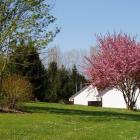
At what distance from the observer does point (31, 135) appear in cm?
1691

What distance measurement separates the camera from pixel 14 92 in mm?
29938

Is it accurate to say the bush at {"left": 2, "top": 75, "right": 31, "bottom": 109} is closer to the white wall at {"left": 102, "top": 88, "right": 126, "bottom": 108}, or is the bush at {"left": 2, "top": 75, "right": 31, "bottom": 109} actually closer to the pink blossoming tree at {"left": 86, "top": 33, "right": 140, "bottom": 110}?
the pink blossoming tree at {"left": 86, "top": 33, "right": 140, "bottom": 110}

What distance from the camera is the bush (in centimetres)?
3000

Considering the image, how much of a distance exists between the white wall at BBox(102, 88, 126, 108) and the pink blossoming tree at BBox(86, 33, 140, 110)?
11.7 metres

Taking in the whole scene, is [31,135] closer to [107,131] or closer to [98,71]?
[107,131]

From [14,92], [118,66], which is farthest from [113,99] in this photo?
[14,92]

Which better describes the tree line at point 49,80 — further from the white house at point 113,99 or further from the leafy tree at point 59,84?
the white house at point 113,99

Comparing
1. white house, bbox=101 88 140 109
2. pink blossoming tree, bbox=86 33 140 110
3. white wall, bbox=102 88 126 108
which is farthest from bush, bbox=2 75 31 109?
white wall, bbox=102 88 126 108

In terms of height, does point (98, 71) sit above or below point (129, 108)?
above

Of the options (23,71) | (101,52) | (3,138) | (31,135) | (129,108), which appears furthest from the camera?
(23,71)

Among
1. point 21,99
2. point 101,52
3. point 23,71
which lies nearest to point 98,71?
point 101,52

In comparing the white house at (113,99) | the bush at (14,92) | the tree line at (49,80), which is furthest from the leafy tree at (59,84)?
the bush at (14,92)

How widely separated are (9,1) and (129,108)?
23.9 metres

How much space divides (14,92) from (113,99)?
40205 mm
